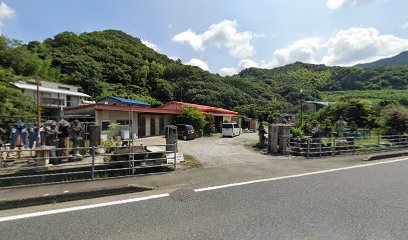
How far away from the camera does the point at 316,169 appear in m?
8.33

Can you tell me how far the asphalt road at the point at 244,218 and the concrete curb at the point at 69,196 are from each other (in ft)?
2.72

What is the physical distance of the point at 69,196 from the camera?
16.0 feet

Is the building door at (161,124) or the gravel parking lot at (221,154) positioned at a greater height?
the building door at (161,124)

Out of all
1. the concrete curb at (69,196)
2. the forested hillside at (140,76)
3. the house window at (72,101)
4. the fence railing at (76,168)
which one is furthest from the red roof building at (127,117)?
the house window at (72,101)

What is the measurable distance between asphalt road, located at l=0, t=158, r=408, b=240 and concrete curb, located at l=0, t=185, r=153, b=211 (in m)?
0.83

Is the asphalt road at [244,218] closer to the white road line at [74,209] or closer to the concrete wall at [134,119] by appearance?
the white road line at [74,209]

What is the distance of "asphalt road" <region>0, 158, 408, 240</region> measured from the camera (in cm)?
336

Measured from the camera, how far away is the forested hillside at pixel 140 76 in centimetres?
4231

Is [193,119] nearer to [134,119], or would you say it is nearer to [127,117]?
[134,119]

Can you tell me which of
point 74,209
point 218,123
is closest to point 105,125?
point 74,209

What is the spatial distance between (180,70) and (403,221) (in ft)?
219

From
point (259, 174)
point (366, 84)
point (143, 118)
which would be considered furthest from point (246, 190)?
point (366, 84)

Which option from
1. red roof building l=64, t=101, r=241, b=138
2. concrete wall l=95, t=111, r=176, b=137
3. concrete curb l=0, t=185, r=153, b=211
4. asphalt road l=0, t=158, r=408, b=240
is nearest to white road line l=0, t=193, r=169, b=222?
asphalt road l=0, t=158, r=408, b=240

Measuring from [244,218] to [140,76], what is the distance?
5801 cm
